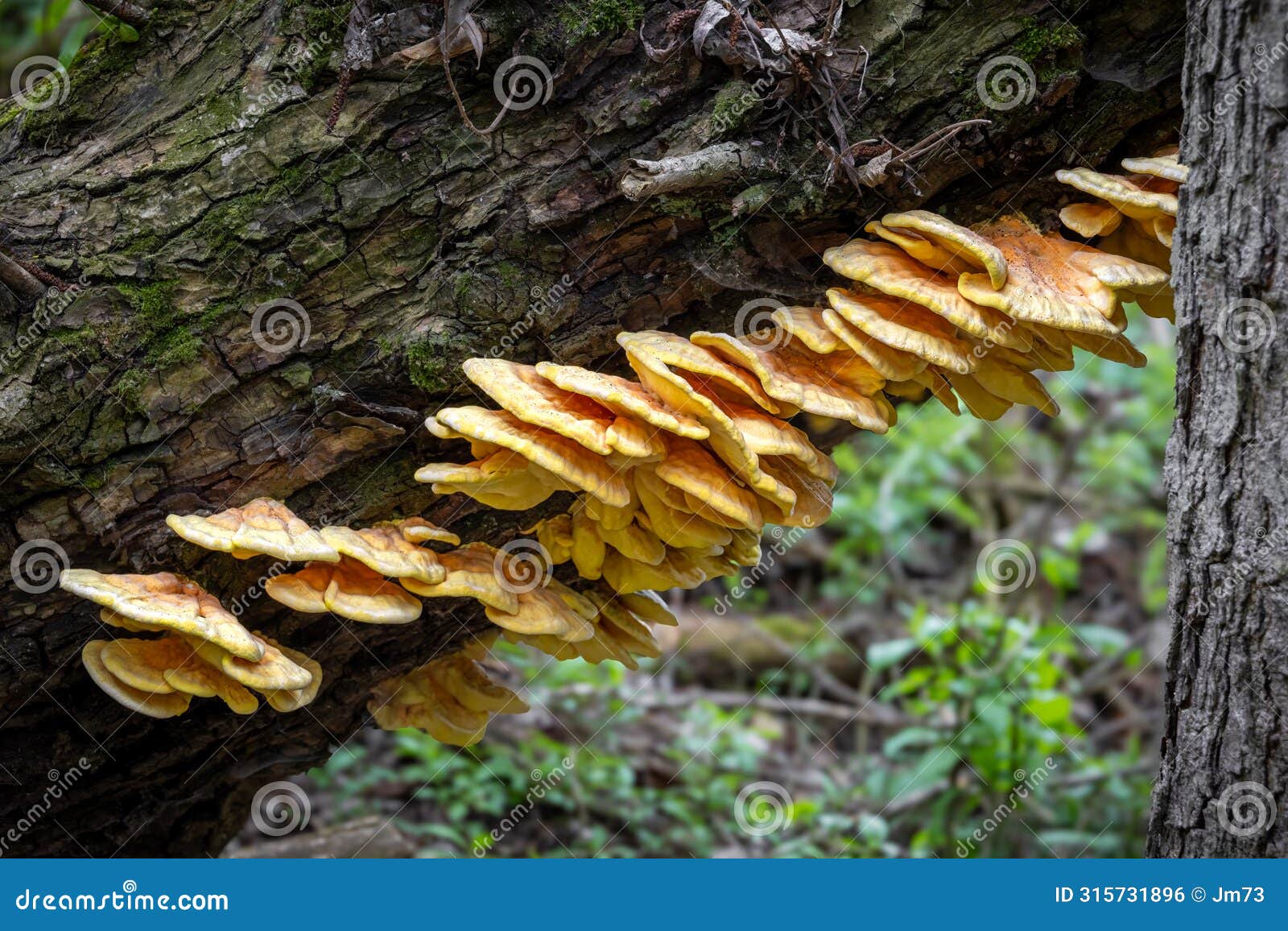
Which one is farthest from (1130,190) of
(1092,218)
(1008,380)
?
(1008,380)

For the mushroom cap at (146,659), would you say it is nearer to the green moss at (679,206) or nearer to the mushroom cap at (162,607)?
the mushroom cap at (162,607)

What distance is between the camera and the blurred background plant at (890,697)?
18.4ft

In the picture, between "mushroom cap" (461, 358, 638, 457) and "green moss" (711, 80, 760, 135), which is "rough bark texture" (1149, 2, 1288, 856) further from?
"mushroom cap" (461, 358, 638, 457)

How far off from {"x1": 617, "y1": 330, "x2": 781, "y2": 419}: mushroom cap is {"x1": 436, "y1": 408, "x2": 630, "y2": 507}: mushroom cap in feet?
0.77

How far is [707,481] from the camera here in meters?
2.46

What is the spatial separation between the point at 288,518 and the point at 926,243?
1851 mm

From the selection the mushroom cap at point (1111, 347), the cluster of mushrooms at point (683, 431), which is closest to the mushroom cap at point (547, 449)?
the cluster of mushrooms at point (683, 431)

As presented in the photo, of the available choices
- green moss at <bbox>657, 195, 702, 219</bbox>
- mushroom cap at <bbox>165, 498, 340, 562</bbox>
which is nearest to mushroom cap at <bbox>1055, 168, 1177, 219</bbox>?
green moss at <bbox>657, 195, 702, 219</bbox>

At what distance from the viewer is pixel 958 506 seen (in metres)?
8.05

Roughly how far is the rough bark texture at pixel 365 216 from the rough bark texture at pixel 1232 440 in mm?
548

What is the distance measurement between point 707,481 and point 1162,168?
1.39 meters

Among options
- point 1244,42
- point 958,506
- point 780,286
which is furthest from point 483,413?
point 958,506

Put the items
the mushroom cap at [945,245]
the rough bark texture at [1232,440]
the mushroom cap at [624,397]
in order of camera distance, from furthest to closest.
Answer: the mushroom cap at [945,245], the mushroom cap at [624,397], the rough bark texture at [1232,440]

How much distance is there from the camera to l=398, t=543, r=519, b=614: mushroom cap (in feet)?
8.43
